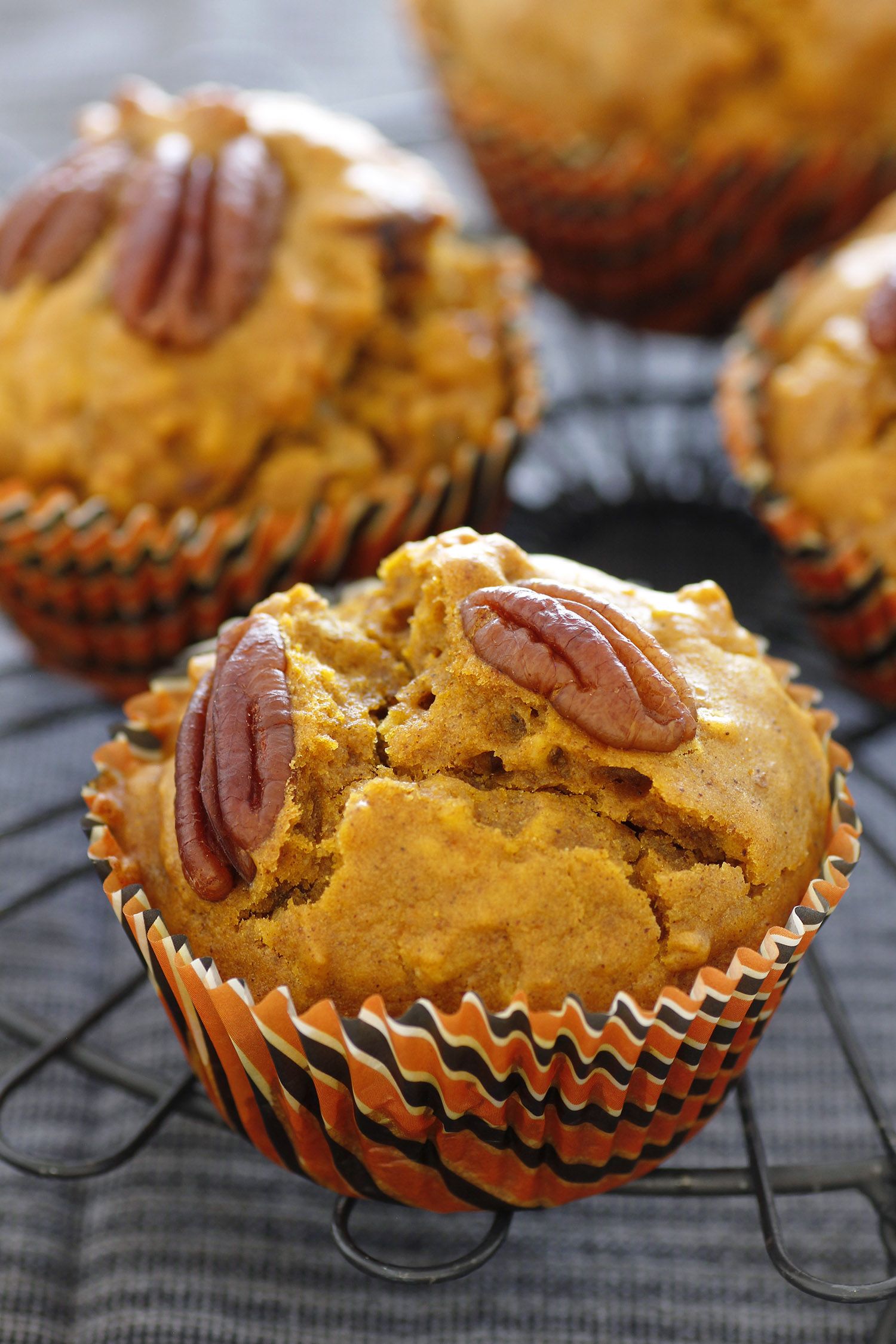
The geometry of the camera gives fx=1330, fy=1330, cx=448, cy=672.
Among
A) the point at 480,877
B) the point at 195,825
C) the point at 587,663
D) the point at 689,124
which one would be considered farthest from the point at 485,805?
the point at 689,124

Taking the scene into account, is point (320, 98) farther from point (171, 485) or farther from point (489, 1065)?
point (489, 1065)

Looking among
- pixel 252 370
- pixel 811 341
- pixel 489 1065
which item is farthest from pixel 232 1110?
pixel 811 341

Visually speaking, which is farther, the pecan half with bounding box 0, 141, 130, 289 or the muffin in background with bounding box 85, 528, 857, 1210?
the pecan half with bounding box 0, 141, 130, 289

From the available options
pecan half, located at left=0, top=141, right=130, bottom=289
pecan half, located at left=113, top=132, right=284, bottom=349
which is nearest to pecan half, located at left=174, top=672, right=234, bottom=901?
pecan half, located at left=113, top=132, right=284, bottom=349

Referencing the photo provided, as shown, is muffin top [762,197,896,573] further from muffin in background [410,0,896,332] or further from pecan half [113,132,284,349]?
pecan half [113,132,284,349]

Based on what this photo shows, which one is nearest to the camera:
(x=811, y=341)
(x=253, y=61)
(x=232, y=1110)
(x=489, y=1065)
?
(x=489, y=1065)

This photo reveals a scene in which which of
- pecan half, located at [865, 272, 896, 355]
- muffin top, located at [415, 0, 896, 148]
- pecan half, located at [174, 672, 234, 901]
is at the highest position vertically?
muffin top, located at [415, 0, 896, 148]

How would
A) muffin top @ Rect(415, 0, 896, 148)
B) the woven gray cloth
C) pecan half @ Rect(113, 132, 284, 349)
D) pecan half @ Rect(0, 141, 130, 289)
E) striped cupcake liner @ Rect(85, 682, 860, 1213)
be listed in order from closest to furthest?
striped cupcake liner @ Rect(85, 682, 860, 1213)
the woven gray cloth
pecan half @ Rect(113, 132, 284, 349)
pecan half @ Rect(0, 141, 130, 289)
muffin top @ Rect(415, 0, 896, 148)

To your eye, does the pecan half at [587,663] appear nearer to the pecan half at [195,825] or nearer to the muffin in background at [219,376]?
the pecan half at [195,825]
